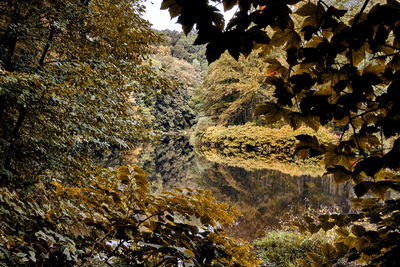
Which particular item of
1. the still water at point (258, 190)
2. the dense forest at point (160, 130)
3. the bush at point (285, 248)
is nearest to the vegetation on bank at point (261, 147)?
the still water at point (258, 190)

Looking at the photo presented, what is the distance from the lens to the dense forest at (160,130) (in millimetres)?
689

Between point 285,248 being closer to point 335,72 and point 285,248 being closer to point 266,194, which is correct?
point 266,194

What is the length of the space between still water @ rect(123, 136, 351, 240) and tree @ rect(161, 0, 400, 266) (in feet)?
12.4

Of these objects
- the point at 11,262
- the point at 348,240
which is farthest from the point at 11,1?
the point at 348,240

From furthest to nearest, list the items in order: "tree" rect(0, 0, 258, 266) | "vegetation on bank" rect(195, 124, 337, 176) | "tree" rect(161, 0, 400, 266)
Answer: "vegetation on bank" rect(195, 124, 337, 176)
"tree" rect(0, 0, 258, 266)
"tree" rect(161, 0, 400, 266)

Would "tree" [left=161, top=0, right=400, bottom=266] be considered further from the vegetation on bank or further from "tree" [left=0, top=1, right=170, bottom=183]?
the vegetation on bank

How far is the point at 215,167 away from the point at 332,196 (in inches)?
241

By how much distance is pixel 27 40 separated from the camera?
247 centimetres

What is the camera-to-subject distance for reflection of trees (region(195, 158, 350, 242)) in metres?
6.12

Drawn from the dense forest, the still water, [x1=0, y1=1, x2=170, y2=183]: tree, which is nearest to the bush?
the dense forest

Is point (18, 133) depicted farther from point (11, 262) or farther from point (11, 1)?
point (11, 262)

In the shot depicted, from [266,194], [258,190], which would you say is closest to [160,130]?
[266,194]

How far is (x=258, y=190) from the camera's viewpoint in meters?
8.76

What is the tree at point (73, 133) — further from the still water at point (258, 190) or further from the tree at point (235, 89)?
the tree at point (235, 89)
